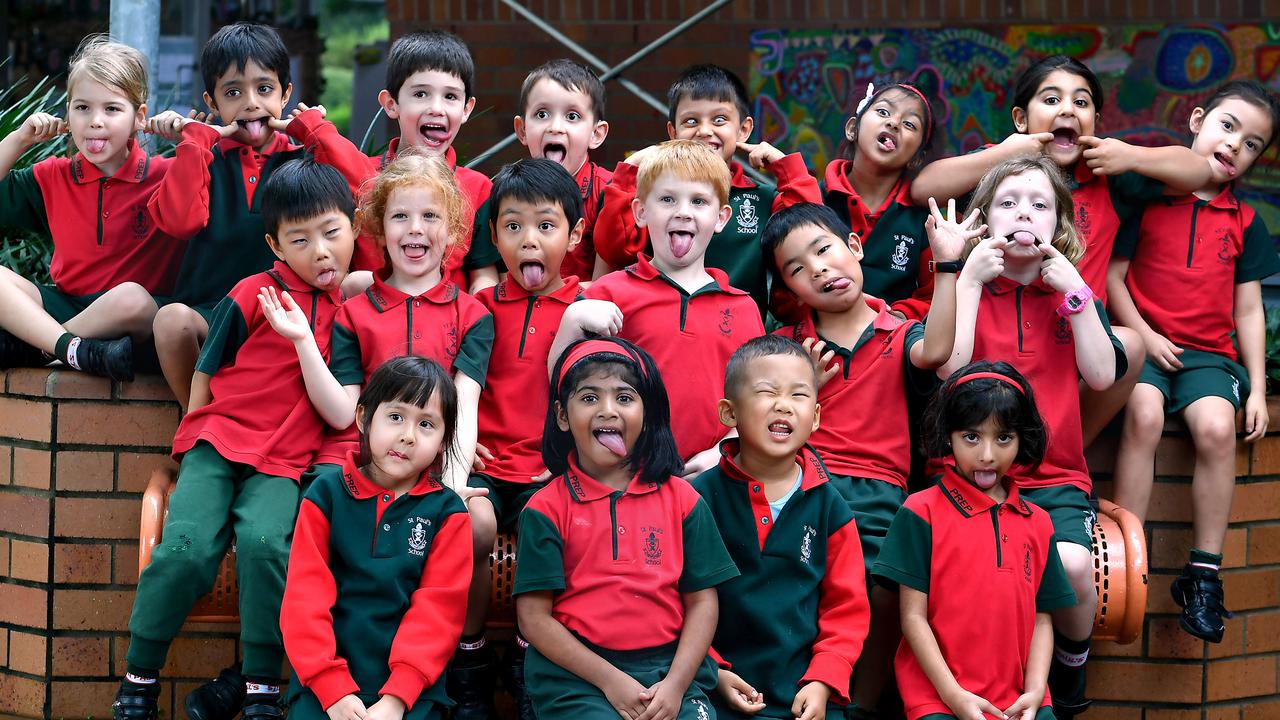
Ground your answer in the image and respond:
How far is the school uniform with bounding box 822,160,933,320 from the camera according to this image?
4496 millimetres

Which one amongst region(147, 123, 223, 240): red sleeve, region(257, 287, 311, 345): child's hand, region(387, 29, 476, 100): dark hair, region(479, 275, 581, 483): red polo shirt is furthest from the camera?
region(387, 29, 476, 100): dark hair

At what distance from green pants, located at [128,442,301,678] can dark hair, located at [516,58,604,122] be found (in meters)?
1.71

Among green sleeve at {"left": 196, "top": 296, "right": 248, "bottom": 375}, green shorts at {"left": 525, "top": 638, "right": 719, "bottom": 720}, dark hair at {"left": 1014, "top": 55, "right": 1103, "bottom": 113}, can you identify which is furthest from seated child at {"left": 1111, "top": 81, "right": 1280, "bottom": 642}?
green sleeve at {"left": 196, "top": 296, "right": 248, "bottom": 375}

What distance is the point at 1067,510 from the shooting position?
154 inches

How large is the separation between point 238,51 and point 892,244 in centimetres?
215

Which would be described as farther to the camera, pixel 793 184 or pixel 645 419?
pixel 793 184

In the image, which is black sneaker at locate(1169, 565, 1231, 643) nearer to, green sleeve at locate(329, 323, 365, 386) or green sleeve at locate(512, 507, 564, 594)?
green sleeve at locate(512, 507, 564, 594)

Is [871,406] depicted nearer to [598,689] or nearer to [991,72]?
[598,689]

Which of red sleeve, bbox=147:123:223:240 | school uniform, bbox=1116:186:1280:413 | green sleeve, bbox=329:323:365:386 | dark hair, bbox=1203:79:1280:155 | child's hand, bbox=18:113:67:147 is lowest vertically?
green sleeve, bbox=329:323:365:386

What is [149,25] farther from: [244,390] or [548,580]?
[548,580]

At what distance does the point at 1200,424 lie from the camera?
13.9 ft

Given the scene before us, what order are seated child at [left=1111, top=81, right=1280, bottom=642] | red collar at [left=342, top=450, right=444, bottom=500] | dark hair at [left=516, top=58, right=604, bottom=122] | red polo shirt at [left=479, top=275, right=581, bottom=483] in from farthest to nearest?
dark hair at [left=516, top=58, right=604, bottom=122]
seated child at [left=1111, top=81, right=1280, bottom=642]
red polo shirt at [left=479, top=275, right=581, bottom=483]
red collar at [left=342, top=450, right=444, bottom=500]

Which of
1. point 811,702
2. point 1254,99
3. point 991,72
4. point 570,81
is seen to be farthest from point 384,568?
point 991,72

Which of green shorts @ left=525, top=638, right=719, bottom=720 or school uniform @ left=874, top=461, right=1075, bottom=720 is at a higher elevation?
school uniform @ left=874, top=461, right=1075, bottom=720
